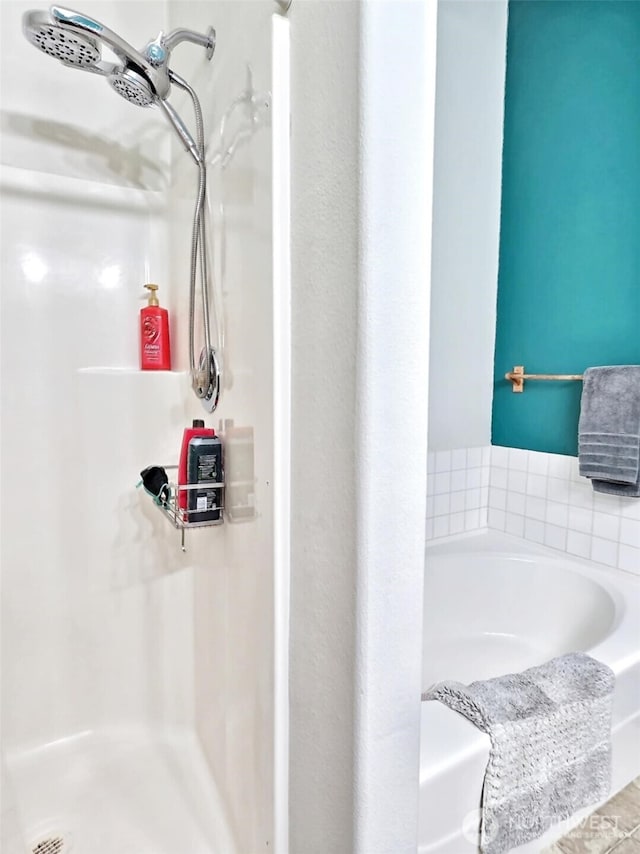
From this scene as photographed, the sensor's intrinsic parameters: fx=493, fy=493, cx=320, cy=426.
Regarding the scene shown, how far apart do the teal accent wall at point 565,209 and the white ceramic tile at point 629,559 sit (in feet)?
1.33

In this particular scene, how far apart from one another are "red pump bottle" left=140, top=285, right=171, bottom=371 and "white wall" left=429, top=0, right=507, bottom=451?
3.48 feet

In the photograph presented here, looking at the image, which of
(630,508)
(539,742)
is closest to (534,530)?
(630,508)

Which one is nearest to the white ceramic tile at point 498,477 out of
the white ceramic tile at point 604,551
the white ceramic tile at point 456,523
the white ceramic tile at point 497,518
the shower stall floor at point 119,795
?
the white ceramic tile at point 497,518

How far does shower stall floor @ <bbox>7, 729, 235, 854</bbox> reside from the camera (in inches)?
44.3

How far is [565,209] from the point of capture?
1.86 m

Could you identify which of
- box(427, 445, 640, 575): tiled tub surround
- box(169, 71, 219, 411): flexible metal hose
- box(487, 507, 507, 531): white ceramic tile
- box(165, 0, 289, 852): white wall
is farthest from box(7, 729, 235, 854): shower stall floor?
box(487, 507, 507, 531): white ceramic tile

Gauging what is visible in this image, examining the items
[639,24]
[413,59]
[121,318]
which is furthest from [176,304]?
[639,24]

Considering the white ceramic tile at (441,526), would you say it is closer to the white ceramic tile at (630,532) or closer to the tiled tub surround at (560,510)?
the tiled tub surround at (560,510)

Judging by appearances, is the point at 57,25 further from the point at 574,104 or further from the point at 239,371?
the point at 574,104

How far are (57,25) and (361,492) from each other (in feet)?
3.12

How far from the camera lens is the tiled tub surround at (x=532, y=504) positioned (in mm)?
1729

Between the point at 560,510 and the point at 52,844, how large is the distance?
184 cm

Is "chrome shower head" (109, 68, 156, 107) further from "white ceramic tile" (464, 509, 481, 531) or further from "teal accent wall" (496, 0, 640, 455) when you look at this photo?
"white ceramic tile" (464, 509, 481, 531)

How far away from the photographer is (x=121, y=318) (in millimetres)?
1514
